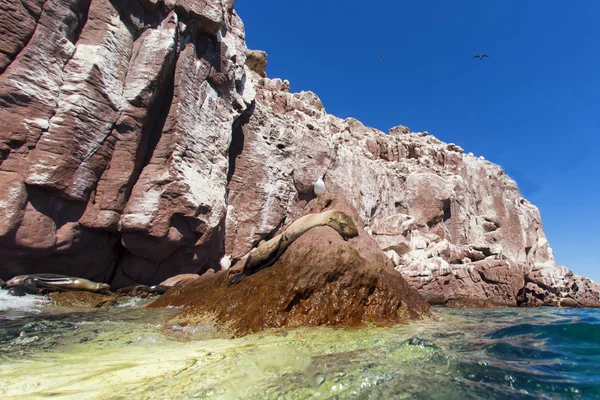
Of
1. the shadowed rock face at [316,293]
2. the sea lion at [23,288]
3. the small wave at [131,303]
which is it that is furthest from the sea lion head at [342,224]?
the sea lion at [23,288]

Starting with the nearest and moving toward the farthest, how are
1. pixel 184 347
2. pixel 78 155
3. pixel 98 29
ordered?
pixel 184 347
pixel 78 155
pixel 98 29

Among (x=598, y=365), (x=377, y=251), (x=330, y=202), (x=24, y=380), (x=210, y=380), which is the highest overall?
(x=330, y=202)

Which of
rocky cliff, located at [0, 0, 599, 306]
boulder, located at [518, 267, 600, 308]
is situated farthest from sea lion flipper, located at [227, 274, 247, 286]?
boulder, located at [518, 267, 600, 308]

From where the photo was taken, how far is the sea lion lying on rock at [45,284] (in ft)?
30.6

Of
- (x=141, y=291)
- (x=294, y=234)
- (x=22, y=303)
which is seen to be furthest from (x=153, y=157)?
(x=294, y=234)

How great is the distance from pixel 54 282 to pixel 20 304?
6.85ft

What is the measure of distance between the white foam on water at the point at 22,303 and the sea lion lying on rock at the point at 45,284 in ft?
1.07

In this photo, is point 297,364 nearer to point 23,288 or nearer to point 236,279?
point 236,279

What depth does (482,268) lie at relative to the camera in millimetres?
15938

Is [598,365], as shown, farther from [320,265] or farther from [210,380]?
[210,380]

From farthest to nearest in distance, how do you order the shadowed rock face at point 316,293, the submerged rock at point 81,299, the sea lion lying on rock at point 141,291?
the sea lion lying on rock at point 141,291
the submerged rock at point 81,299
the shadowed rock face at point 316,293

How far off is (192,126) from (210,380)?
546 inches

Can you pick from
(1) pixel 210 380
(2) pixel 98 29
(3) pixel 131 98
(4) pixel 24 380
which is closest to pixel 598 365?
(1) pixel 210 380

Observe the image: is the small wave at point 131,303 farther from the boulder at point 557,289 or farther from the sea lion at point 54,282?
the boulder at point 557,289
